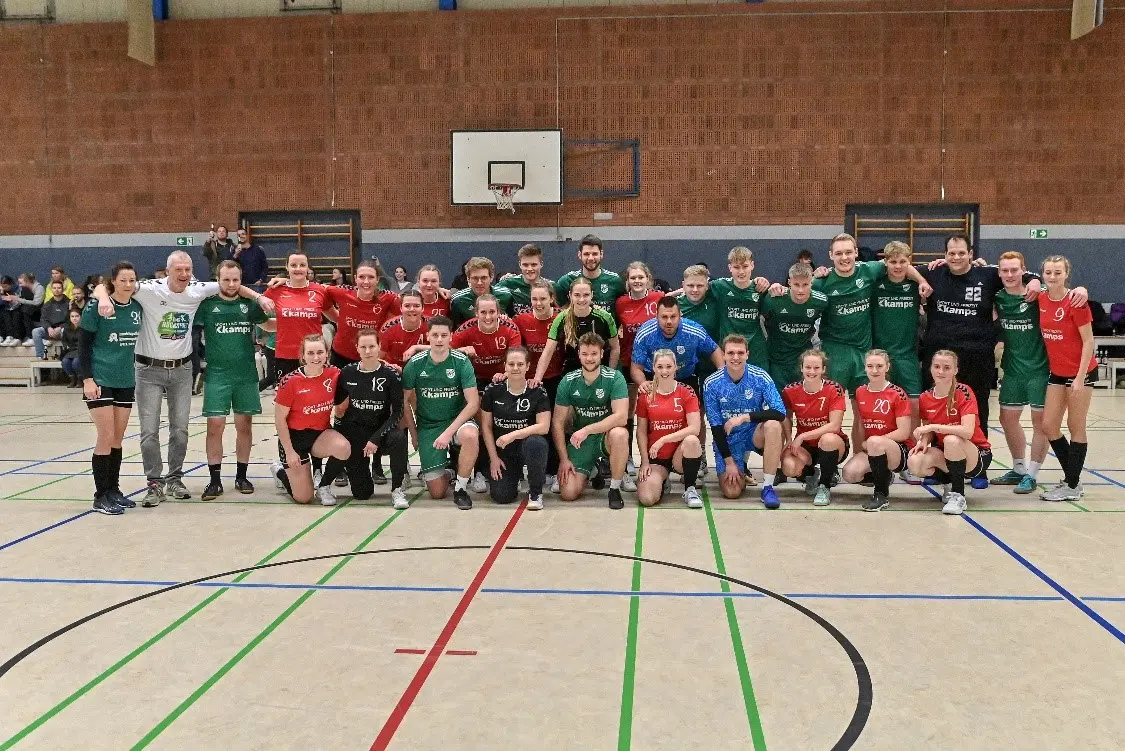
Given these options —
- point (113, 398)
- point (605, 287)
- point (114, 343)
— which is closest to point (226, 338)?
point (114, 343)

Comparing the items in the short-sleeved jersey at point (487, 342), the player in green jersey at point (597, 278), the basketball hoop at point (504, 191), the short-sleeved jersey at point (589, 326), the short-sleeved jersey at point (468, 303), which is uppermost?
the basketball hoop at point (504, 191)

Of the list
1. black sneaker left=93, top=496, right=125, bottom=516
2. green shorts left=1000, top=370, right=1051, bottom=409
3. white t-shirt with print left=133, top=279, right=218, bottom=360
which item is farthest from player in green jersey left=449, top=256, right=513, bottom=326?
green shorts left=1000, top=370, right=1051, bottom=409

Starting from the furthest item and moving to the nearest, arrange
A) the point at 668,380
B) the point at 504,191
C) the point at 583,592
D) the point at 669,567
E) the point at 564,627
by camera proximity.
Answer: the point at 504,191
the point at 668,380
the point at 669,567
the point at 583,592
the point at 564,627

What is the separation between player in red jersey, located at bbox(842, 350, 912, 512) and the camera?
7.03 metres

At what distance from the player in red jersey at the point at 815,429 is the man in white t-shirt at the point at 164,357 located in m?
4.97

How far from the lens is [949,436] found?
22.8 ft

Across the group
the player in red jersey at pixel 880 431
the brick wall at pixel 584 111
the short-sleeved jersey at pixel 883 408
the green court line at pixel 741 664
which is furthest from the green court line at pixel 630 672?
the brick wall at pixel 584 111

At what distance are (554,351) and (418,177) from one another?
1194cm

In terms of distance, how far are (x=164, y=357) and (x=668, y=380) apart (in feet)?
13.4

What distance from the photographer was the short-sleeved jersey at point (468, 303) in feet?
26.8

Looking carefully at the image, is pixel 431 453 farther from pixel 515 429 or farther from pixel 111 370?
pixel 111 370

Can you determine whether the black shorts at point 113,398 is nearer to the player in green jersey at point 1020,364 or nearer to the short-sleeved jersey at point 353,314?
the short-sleeved jersey at point 353,314

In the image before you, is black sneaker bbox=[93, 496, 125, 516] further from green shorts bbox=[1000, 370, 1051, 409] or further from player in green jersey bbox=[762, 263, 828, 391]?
green shorts bbox=[1000, 370, 1051, 409]

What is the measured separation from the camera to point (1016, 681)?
3.77m
